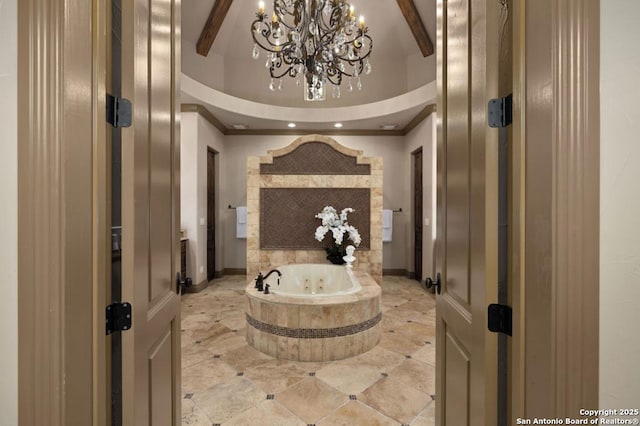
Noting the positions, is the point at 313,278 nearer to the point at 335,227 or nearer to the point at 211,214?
the point at 335,227

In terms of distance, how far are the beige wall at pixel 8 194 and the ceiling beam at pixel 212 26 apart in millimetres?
4789

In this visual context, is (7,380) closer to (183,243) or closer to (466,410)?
(466,410)

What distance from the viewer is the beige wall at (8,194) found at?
2.37ft

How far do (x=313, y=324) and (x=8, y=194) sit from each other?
2296 millimetres

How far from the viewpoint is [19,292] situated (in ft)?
2.36

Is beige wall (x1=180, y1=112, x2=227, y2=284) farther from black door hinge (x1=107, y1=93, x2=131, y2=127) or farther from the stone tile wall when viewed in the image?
black door hinge (x1=107, y1=93, x2=131, y2=127)

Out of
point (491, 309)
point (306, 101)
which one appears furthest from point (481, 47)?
point (306, 101)

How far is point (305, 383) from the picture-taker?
89.8 inches

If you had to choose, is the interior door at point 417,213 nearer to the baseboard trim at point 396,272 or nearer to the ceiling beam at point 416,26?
the baseboard trim at point 396,272

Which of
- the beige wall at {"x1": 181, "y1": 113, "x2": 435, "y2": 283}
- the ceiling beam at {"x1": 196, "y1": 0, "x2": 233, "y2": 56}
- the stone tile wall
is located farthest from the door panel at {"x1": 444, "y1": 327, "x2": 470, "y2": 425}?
the ceiling beam at {"x1": 196, "y1": 0, "x2": 233, "y2": 56}

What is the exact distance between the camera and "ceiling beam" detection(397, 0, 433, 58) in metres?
4.57

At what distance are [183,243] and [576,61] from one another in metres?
4.68

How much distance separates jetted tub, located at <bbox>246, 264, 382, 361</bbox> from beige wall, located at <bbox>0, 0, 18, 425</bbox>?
6.81ft

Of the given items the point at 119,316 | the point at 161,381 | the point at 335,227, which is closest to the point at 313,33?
the point at 335,227
